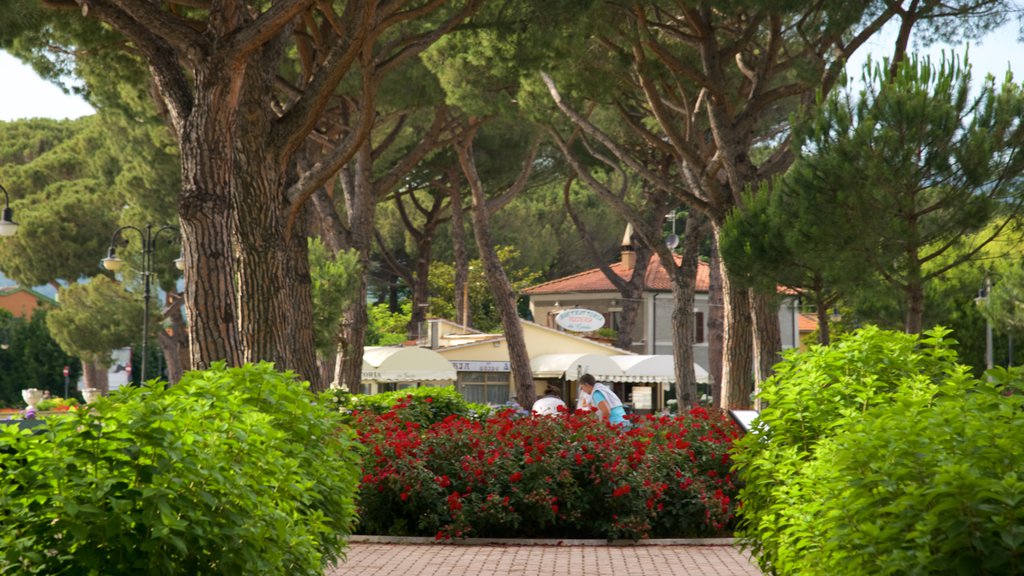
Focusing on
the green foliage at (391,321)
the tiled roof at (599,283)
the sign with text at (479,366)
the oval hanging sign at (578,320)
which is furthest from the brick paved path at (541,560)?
the tiled roof at (599,283)

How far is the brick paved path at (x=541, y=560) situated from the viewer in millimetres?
8625

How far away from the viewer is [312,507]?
20.1 ft

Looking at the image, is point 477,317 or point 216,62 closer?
point 216,62

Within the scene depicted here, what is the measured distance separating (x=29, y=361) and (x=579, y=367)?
27491mm

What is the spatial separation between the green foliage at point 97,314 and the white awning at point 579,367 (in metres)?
13.0

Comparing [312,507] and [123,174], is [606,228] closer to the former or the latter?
[123,174]

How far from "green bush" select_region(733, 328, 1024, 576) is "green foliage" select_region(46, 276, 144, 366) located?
36.9m

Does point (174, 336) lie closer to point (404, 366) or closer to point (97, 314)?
point (97, 314)

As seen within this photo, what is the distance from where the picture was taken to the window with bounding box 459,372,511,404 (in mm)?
40500

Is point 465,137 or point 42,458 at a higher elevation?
point 465,137

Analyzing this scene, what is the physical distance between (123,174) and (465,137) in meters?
12.5

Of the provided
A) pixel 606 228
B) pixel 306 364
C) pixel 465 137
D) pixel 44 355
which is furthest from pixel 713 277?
pixel 44 355

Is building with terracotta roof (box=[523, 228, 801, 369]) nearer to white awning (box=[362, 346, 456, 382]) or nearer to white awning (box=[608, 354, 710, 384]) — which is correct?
white awning (box=[608, 354, 710, 384])

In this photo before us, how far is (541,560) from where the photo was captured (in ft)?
30.2
